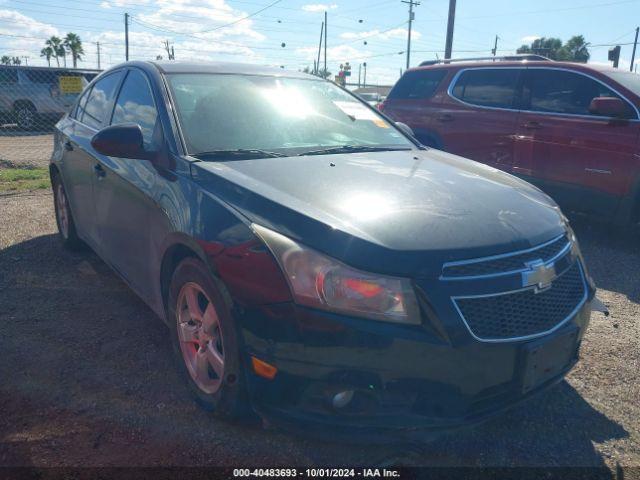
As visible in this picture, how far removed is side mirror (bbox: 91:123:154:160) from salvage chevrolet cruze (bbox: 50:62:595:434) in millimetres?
10

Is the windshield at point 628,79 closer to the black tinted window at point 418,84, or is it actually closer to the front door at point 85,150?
the black tinted window at point 418,84

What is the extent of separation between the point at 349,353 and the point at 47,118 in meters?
19.4

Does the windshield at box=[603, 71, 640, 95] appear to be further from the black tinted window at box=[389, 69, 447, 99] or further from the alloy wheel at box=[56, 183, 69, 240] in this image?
the alloy wheel at box=[56, 183, 69, 240]

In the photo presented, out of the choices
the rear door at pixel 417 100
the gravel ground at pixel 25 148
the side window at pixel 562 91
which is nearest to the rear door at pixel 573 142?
the side window at pixel 562 91

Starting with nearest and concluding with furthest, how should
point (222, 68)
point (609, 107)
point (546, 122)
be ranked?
point (222, 68) < point (609, 107) < point (546, 122)

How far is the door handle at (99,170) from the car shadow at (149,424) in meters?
0.98

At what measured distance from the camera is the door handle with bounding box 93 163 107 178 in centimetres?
372

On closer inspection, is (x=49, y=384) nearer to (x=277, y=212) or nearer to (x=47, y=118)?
(x=277, y=212)

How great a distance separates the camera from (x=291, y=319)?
6.84ft

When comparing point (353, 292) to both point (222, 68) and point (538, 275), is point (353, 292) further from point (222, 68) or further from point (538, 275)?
point (222, 68)

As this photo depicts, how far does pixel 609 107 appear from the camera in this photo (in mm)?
5430

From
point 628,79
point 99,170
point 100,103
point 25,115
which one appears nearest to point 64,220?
point 100,103

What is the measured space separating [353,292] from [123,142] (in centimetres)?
160

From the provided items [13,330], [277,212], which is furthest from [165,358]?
[277,212]
